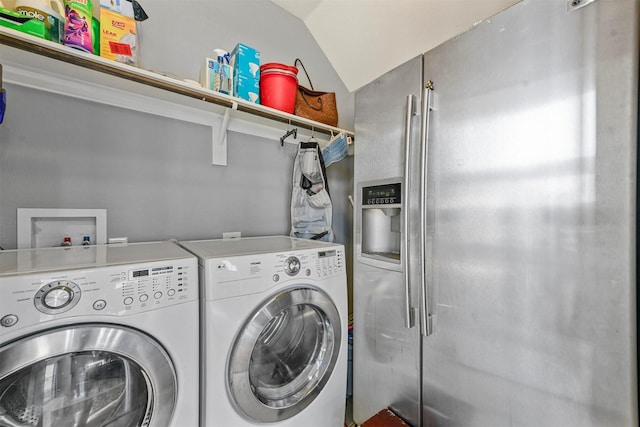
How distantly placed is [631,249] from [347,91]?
6.96ft

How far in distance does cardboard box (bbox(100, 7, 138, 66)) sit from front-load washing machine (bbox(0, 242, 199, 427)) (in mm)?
807

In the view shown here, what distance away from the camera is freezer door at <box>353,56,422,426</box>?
1.17m

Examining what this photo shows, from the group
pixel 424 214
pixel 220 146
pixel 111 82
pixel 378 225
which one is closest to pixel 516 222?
pixel 424 214

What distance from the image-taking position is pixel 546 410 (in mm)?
814

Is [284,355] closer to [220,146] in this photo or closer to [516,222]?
[516,222]

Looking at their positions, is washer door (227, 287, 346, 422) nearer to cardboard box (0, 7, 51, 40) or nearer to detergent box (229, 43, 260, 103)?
detergent box (229, 43, 260, 103)

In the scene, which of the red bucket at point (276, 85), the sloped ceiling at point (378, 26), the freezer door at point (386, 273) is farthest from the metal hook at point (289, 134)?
the sloped ceiling at point (378, 26)

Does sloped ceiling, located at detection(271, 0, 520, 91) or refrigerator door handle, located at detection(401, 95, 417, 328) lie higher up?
sloped ceiling, located at detection(271, 0, 520, 91)

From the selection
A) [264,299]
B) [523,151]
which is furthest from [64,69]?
[523,151]

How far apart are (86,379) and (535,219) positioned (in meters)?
1.44

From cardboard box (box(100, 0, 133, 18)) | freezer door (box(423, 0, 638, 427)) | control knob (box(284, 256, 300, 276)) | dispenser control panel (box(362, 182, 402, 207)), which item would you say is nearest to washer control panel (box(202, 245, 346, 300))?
control knob (box(284, 256, 300, 276))

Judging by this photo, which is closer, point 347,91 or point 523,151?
point 523,151

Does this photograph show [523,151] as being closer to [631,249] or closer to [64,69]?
[631,249]

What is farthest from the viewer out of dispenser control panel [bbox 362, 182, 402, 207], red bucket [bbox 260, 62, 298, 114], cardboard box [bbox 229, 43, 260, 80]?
red bucket [bbox 260, 62, 298, 114]
